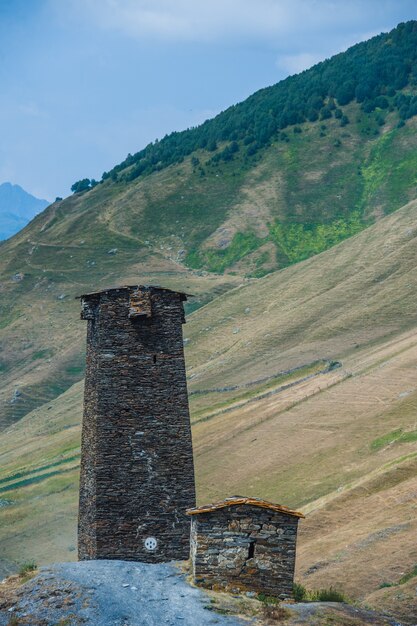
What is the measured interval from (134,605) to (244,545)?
6.98 feet

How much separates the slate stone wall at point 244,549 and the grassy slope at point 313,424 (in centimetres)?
961

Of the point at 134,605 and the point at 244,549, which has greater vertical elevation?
the point at 244,549

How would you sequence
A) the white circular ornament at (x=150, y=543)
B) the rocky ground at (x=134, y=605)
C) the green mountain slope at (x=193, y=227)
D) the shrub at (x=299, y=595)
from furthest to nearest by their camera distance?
1. the green mountain slope at (x=193, y=227)
2. the white circular ornament at (x=150, y=543)
3. the shrub at (x=299, y=595)
4. the rocky ground at (x=134, y=605)

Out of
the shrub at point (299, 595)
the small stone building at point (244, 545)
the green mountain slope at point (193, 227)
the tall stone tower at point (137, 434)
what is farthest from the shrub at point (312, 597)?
the green mountain slope at point (193, 227)

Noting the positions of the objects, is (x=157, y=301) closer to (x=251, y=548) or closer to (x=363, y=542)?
(x=251, y=548)

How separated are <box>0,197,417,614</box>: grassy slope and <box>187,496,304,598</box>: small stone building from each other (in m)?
9.63

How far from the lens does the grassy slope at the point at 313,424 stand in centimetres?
3984

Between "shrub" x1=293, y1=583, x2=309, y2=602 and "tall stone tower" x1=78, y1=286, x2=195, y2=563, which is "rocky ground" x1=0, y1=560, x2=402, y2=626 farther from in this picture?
"tall stone tower" x1=78, y1=286, x2=195, y2=563

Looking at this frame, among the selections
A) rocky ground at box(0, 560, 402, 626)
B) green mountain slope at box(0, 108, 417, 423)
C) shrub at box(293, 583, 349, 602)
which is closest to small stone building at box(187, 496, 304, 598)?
rocky ground at box(0, 560, 402, 626)

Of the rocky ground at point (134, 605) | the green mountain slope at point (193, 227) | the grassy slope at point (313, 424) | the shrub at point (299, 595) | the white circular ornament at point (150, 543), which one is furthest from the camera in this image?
the green mountain slope at point (193, 227)

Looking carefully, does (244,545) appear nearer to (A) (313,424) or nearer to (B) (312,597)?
(B) (312,597)

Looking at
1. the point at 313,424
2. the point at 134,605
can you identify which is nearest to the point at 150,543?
the point at 134,605

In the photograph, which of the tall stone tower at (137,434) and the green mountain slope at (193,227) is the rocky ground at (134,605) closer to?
the tall stone tower at (137,434)

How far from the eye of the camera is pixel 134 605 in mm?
17281
